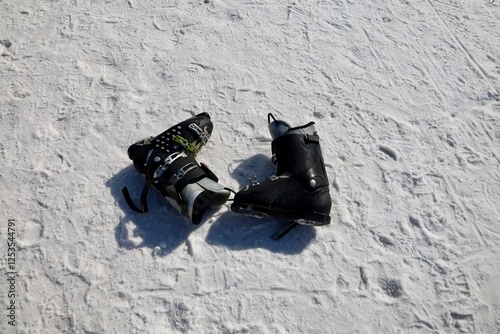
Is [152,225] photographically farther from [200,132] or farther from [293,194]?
[293,194]

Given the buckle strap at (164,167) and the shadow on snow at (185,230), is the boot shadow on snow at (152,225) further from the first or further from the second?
the buckle strap at (164,167)

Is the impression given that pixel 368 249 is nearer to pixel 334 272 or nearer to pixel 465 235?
pixel 334 272

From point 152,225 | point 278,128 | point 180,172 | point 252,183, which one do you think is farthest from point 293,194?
point 152,225

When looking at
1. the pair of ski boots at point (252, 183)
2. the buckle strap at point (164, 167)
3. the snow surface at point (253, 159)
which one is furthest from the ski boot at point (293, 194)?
the buckle strap at point (164, 167)

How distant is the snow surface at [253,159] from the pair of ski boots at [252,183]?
14 cm

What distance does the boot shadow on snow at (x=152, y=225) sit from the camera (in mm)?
2350

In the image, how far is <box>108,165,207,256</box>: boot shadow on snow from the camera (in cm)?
235

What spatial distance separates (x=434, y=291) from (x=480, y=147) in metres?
1.09

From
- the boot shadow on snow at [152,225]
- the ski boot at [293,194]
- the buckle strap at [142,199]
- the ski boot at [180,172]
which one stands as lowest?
the boot shadow on snow at [152,225]

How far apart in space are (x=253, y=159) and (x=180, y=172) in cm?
54

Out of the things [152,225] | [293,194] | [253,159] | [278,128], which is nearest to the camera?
[293,194]

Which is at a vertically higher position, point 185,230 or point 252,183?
point 252,183

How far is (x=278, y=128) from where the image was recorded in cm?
260

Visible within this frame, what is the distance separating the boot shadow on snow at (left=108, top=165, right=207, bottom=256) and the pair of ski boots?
2.4 inches
